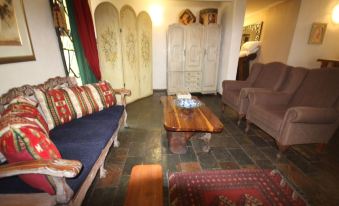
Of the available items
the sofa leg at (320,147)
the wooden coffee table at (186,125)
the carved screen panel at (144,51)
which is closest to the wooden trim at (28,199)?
the wooden coffee table at (186,125)

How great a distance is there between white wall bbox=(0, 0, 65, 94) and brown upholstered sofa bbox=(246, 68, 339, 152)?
2.73 m

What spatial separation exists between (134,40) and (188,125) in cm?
267

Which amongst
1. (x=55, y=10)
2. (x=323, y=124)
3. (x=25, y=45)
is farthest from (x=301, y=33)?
(x=25, y=45)

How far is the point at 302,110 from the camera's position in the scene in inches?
69.4

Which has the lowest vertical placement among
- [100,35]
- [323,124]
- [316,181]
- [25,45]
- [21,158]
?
[316,181]

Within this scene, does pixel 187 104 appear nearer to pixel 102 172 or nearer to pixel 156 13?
pixel 102 172

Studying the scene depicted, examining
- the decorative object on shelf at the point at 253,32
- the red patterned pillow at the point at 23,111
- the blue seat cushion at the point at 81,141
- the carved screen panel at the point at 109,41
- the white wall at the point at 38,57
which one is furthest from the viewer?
the decorative object on shelf at the point at 253,32

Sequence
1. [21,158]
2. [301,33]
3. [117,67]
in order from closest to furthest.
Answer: [21,158] → [117,67] → [301,33]

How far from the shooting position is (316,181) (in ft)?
5.37

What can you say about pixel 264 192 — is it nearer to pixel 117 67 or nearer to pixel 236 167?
pixel 236 167

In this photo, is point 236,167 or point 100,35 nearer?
point 236,167

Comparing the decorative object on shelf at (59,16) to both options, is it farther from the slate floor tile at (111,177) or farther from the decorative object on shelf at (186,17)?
the decorative object on shelf at (186,17)

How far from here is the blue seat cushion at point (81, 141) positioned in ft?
3.25

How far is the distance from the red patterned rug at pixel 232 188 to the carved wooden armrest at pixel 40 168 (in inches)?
36.6
